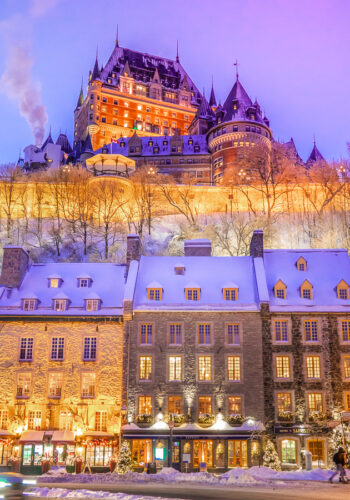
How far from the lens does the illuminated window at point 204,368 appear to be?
36.5 m

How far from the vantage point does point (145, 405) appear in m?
35.8

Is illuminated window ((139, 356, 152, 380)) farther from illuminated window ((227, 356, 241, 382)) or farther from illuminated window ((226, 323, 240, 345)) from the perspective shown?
illuminated window ((226, 323, 240, 345))

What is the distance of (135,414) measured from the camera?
→ 116ft

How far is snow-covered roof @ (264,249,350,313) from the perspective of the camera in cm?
3744

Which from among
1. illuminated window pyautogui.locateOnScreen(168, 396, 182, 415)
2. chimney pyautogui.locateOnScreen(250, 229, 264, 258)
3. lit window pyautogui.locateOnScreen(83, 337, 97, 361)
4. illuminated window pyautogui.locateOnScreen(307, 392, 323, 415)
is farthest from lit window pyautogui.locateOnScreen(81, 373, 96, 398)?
chimney pyautogui.locateOnScreen(250, 229, 264, 258)

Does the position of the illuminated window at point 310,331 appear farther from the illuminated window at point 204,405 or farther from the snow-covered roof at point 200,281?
the illuminated window at point 204,405

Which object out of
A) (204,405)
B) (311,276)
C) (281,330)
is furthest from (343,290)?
(204,405)

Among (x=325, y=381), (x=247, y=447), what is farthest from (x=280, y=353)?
(x=247, y=447)

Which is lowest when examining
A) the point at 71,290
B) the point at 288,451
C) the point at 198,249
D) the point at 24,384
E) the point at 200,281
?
the point at 288,451

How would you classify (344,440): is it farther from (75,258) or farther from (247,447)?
(75,258)

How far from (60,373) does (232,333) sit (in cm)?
1126

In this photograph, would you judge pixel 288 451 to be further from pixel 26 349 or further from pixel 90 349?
pixel 26 349

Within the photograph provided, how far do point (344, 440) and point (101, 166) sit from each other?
188 feet

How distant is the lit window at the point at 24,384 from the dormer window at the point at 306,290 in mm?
18405
